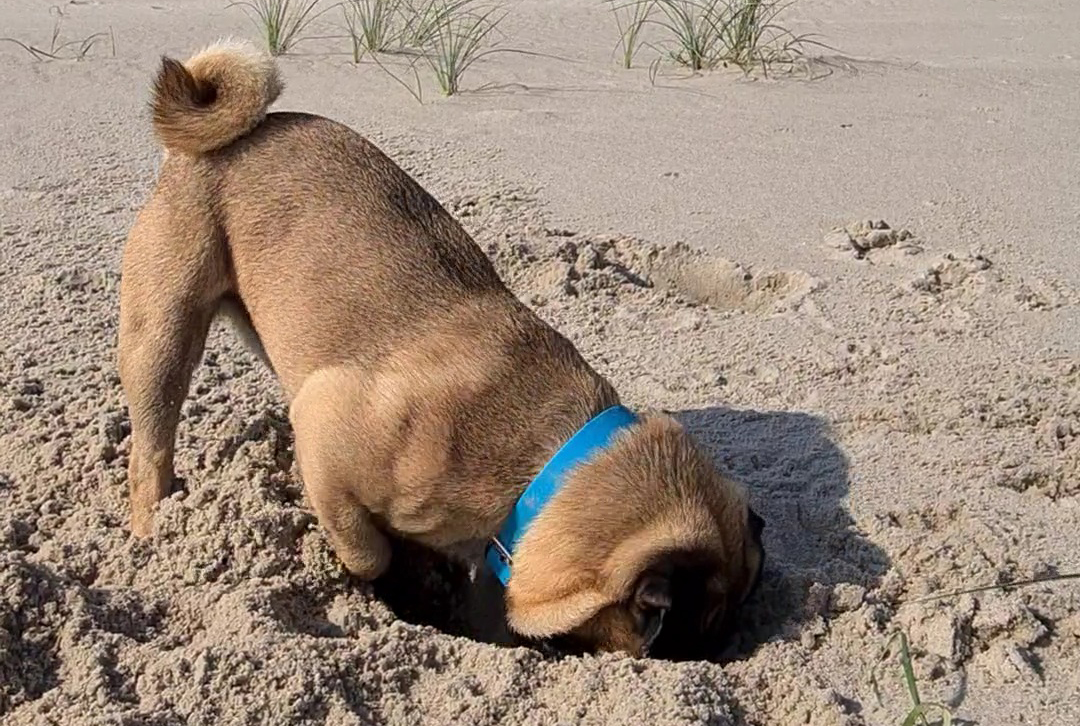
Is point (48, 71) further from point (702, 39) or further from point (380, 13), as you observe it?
point (702, 39)

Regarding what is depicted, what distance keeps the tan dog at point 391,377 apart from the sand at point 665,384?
0.20 meters

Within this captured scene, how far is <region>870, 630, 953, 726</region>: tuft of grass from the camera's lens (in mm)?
3079

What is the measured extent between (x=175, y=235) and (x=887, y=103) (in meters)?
4.98

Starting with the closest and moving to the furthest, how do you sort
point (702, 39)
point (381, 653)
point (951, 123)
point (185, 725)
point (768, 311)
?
point (185, 725), point (381, 653), point (768, 311), point (951, 123), point (702, 39)

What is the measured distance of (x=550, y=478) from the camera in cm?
353

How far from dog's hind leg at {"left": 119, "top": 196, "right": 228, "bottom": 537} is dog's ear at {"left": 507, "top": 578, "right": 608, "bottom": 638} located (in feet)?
4.06

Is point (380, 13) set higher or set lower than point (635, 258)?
higher

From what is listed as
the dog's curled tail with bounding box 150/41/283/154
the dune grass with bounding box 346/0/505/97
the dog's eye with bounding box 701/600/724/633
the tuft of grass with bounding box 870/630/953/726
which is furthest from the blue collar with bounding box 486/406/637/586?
the dune grass with bounding box 346/0/505/97

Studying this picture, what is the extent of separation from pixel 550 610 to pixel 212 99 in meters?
1.96

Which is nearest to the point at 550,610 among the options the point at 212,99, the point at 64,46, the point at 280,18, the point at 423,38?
the point at 212,99

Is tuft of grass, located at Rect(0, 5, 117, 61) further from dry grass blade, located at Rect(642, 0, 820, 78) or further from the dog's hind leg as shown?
the dog's hind leg

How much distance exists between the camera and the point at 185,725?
3.06m

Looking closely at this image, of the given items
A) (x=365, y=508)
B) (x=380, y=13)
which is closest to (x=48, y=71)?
(x=380, y=13)

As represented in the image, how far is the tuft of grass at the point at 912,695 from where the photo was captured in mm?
3079
